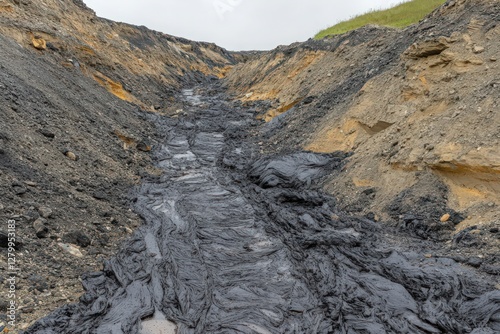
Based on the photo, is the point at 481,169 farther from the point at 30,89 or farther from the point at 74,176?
the point at 30,89

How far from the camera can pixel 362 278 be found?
5516 mm

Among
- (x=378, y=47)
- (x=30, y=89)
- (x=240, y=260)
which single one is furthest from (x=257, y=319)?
(x=378, y=47)

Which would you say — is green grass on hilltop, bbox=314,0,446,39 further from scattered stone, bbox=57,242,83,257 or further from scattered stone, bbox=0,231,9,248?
scattered stone, bbox=0,231,9,248

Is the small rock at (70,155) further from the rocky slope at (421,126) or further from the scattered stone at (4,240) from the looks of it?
the rocky slope at (421,126)

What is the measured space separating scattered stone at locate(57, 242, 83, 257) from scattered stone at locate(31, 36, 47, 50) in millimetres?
10995

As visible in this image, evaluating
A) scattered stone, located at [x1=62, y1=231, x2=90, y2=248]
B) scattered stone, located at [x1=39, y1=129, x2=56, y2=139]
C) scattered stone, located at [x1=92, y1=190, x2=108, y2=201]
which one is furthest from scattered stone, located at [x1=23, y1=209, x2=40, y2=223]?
scattered stone, located at [x1=39, y1=129, x2=56, y2=139]

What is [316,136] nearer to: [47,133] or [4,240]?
[47,133]

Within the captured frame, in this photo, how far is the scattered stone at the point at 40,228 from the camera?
5795mm

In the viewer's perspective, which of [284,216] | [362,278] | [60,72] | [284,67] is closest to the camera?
[362,278]

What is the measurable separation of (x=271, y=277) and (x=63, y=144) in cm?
638

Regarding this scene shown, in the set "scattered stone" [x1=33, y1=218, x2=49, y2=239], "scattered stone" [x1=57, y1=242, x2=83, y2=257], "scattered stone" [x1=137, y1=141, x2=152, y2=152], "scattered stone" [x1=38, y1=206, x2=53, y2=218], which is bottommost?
"scattered stone" [x1=57, y1=242, x2=83, y2=257]

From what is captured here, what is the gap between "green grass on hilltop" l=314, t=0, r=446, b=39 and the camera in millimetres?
17203

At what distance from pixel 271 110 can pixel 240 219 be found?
28.1ft

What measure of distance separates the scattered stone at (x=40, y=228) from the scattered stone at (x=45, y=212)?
232mm
